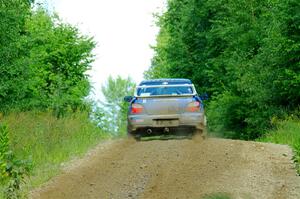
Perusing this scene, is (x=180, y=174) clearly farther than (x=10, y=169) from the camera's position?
Yes

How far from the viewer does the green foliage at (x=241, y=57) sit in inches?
971

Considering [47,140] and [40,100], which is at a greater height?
[40,100]

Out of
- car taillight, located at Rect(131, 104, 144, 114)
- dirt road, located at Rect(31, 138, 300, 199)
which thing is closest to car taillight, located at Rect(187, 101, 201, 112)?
car taillight, located at Rect(131, 104, 144, 114)

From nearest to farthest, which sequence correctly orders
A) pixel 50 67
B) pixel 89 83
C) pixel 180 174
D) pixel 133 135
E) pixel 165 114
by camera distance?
pixel 180 174, pixel 165 114, pixel 133 135, pixel 50 67, pixel 89 83

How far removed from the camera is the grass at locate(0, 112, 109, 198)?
13.3 m

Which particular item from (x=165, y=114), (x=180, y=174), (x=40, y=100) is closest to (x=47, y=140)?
(x=165, y=114)

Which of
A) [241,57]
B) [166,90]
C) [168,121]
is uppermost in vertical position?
[241,57]

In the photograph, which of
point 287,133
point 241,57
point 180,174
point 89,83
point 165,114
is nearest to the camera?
point 180,174

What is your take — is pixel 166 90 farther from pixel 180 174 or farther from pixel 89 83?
pixel 89 83

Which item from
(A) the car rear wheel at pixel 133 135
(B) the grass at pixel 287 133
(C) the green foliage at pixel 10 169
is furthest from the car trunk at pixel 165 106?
(C) the green foliage at pixel 10 169

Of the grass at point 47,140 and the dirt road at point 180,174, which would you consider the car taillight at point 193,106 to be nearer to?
the dirt road at point 180,174

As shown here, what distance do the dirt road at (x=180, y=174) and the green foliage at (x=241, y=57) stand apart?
889 cm

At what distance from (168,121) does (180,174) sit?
23.9ft

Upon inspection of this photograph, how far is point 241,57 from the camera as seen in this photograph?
3291 centimetres
